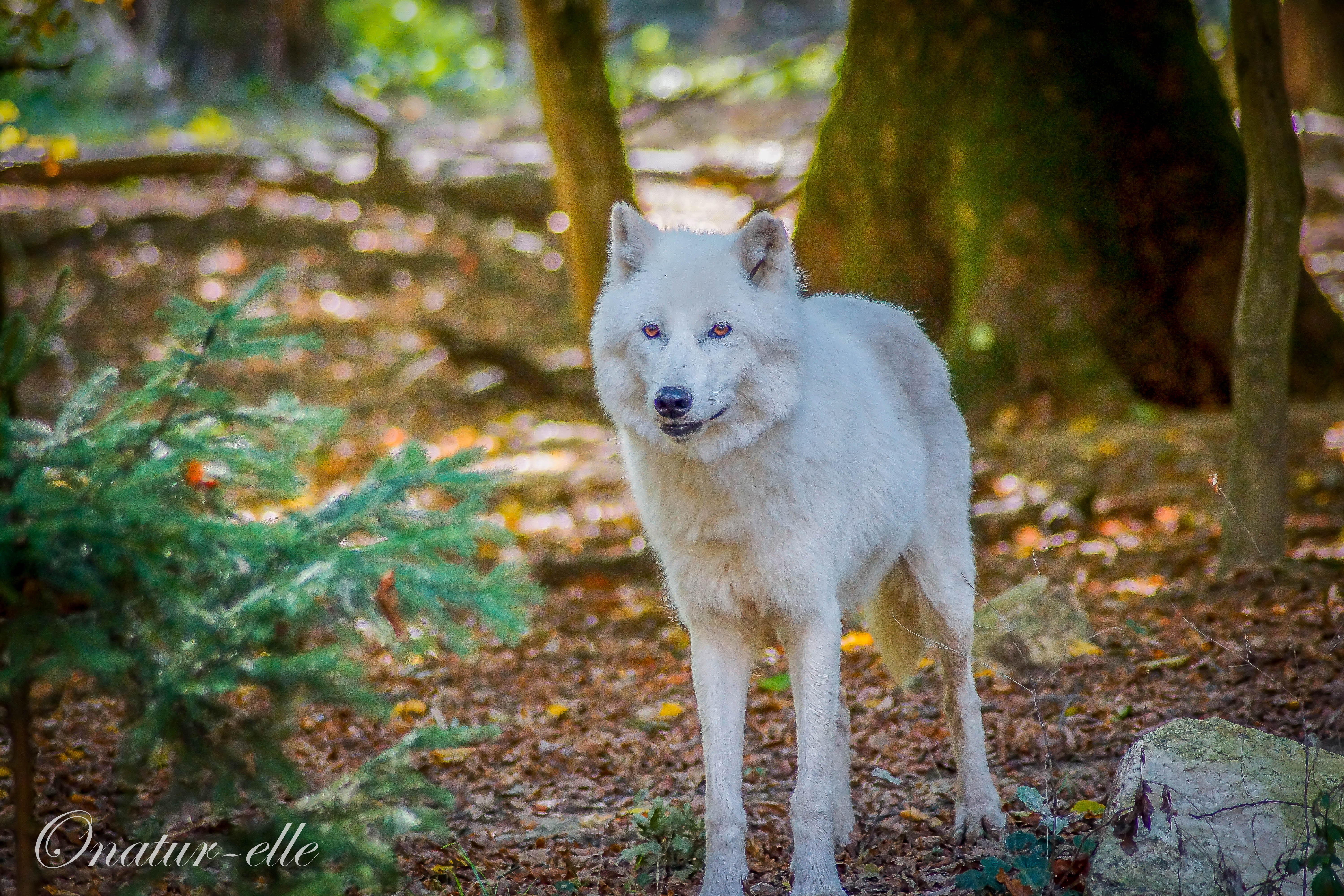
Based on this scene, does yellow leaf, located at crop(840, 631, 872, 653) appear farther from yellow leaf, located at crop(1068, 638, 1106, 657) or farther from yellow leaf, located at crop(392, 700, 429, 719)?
yellow leaf, located at crop(392, 700, 429, 719)

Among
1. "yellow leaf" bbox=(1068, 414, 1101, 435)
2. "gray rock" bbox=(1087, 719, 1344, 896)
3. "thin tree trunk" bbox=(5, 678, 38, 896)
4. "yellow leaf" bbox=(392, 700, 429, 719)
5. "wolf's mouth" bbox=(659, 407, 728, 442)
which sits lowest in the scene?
"yellow leaf" bbox=(392, 700, 429, 719)

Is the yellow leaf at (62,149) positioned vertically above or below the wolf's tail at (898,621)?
above

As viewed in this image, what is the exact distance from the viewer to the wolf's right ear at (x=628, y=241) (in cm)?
374

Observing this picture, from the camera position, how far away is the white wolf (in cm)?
352

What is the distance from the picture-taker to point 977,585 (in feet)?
20.6

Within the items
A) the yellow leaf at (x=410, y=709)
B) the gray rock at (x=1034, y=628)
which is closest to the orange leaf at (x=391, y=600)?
the yellow leaf at (x=410, y=709)

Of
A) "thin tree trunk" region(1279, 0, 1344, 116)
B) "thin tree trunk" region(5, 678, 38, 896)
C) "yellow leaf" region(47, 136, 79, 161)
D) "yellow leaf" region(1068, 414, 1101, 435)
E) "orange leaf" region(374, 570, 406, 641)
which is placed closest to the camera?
"thin tree trunk" region(5, 678, 38, 896)

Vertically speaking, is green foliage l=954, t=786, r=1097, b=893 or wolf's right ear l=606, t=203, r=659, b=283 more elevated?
wolf's right ear l=606, t=203, r=659, b=283

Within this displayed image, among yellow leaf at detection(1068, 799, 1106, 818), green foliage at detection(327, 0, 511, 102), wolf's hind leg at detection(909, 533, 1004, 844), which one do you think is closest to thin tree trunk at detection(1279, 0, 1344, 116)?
green foliage at detection(327, 0, 511, 102)

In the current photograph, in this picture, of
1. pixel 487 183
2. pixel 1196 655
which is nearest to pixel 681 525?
pixel 1196 655

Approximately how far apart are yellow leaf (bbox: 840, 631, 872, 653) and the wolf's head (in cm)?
281

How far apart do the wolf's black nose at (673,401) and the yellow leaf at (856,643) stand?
304cm

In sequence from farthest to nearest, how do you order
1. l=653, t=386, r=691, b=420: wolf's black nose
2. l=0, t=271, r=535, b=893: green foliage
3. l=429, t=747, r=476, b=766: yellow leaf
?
l=429, t=747, r=476, b=766: yellow leaf < l=653, t=386, r=691, b=420: wolf's black nose < l=0, t=271, r=535, b=893: green foliage

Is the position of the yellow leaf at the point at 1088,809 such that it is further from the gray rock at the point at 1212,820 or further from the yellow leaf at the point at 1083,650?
the yellow leaf at the point at 1083,650
